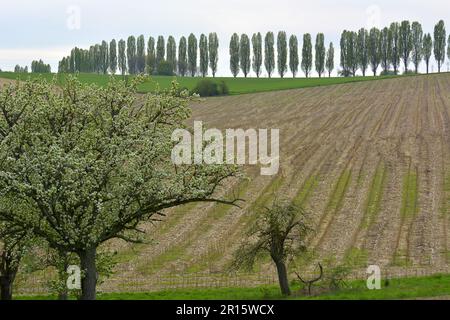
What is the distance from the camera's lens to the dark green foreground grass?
30173mm

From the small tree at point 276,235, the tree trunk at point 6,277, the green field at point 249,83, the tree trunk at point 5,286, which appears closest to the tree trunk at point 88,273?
the tree trunk at point 6,277

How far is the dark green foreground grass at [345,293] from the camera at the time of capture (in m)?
30.2

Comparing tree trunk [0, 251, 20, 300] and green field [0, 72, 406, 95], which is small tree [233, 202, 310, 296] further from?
green field [0, 72, 406, 95]

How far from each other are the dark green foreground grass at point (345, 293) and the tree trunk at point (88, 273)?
763cm

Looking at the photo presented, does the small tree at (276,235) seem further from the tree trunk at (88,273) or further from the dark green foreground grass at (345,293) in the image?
the tree trunk at (88,273)

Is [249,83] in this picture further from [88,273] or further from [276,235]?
[88,273]

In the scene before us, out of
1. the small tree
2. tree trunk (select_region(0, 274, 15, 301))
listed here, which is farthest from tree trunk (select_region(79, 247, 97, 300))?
the small tree

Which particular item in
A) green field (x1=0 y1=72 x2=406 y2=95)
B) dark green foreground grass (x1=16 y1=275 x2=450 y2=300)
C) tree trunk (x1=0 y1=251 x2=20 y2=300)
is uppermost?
green field (x1=0 y1=72 x2=406 y2=95)

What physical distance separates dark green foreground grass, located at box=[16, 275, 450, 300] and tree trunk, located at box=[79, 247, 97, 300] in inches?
300

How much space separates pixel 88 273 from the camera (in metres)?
28.1

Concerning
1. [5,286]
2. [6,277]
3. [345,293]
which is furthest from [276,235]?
[5,286]

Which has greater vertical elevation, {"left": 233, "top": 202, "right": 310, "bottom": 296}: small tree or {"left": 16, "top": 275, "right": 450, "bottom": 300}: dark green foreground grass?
{"left": 233, "top": 202, "right": 310, "bottom": 296}: small tree

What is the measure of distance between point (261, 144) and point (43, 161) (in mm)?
63450

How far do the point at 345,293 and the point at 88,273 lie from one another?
13.5 meters
